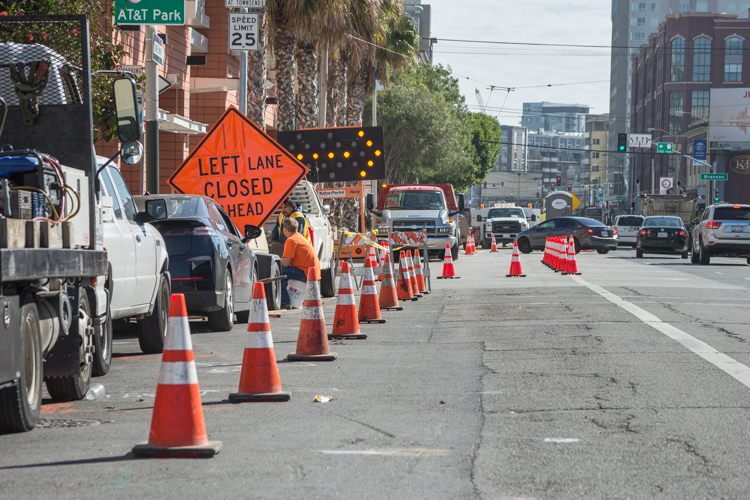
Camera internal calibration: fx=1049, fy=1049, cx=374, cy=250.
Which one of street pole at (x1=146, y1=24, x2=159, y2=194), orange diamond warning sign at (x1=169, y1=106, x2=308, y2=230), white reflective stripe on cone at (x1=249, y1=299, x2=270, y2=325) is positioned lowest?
white reflective stripe on cone at (x1=249, y1=299, x2=270, y2=325)

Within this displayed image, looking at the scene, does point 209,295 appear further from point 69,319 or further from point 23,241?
point 23,241

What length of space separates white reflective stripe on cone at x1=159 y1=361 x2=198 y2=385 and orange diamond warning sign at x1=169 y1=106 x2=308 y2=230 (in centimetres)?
1038

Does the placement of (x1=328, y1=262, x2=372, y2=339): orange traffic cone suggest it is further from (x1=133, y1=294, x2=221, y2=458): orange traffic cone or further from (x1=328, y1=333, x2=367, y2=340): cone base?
(x1=133, y1=294, x2=221, y2=458): orange traffic cone

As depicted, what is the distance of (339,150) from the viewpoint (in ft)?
79.5

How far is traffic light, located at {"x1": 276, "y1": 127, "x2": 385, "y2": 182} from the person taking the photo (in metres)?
24.1

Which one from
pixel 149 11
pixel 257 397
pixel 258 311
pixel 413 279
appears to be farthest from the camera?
pixel 413 279

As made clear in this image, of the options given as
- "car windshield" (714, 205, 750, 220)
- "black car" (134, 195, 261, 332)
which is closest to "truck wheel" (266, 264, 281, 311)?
"black car" (134, 195, 261, 332)

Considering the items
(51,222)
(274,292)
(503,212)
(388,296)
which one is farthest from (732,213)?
(51,222)

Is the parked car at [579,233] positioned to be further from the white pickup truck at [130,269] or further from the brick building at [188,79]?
the white pickup truck at [130,269]

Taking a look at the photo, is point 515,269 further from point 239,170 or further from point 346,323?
point 346,323

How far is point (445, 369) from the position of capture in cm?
892

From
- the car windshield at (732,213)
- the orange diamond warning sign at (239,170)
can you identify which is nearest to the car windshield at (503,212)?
the car windshield at (732,213)

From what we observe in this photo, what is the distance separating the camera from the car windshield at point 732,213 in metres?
30.6

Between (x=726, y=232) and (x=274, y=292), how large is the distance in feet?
62.7
